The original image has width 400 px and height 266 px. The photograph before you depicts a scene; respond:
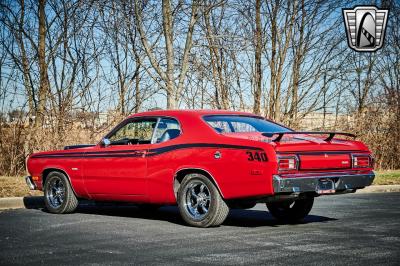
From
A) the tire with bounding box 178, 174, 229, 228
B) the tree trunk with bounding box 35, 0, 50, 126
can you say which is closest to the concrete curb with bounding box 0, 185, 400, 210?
the tire with bounding box 178, 174, 229, 228

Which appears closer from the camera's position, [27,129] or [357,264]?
[357,264]

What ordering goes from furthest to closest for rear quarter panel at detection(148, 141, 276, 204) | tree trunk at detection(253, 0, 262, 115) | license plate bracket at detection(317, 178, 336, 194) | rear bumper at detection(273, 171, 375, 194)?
tree trunk at detection(253, 0, 262, 115), license plate bracket at detection(317, 178, 336, 194), rear quarter panel at detection(148, 141, 276, 204), rear bumper at detection(273, 171, 375, 194)

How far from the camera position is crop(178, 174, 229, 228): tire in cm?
785

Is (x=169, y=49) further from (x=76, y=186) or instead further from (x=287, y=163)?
(x=287, y=163)

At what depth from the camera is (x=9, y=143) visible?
15367mm

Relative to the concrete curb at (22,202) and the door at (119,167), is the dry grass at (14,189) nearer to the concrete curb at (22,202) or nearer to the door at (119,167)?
the concrete curb at (22,202)

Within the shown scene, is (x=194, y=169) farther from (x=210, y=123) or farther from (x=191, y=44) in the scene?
(x=191, y=44)

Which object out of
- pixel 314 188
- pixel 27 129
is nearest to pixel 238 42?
pixel 27 129

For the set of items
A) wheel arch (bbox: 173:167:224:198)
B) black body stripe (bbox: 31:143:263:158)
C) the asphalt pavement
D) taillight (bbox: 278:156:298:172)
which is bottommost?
the asphalt pavement

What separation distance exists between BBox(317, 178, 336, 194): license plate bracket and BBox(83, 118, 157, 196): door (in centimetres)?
247

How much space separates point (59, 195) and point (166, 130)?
250 cm

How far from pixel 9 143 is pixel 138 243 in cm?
945

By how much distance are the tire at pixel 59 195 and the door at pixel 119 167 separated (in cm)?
45

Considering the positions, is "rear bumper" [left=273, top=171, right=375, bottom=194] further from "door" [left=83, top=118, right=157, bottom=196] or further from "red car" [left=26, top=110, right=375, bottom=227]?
"door" [left=83, top=118, right=157, bottom=196]
